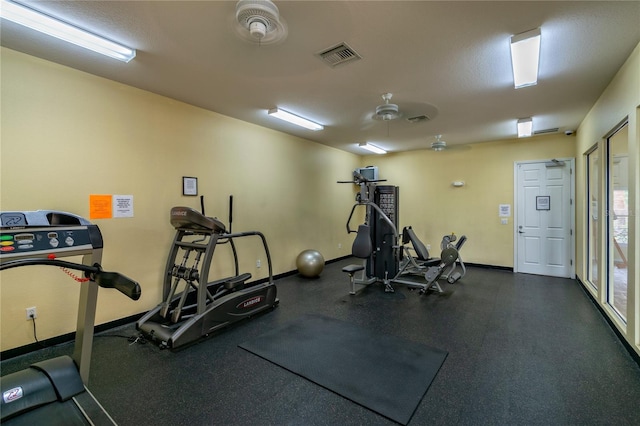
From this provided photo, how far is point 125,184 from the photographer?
3.36 m

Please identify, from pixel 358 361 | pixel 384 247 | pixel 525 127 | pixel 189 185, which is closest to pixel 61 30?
pixel 189 185

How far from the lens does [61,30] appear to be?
89.8 inches

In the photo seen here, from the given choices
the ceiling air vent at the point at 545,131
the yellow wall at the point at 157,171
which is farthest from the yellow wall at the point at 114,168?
the ceiling air vent at the point at 545,131

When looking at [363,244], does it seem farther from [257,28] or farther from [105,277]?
[105,277]

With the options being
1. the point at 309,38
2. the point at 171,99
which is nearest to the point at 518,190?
the point at 309,38

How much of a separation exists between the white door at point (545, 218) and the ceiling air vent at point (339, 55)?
5033 millimetres

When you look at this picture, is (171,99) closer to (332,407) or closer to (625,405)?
(332,407)

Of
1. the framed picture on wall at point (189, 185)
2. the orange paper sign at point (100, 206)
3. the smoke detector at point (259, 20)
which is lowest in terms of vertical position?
the orange paper sign at point (100, 206)

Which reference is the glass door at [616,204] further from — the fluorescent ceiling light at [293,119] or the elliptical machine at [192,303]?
the elliptical machine at [192,303]

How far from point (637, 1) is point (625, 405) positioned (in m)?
2.85

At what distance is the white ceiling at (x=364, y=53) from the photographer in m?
2.07

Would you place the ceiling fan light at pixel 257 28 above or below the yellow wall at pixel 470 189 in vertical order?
above

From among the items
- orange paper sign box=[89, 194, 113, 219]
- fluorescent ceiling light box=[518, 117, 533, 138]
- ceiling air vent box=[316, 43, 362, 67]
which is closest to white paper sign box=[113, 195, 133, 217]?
orange paper sign box=[89, 194, 113, 219]

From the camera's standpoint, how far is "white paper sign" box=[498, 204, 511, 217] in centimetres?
602
